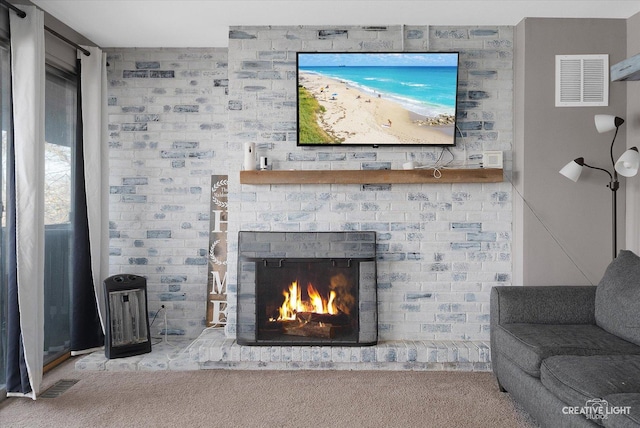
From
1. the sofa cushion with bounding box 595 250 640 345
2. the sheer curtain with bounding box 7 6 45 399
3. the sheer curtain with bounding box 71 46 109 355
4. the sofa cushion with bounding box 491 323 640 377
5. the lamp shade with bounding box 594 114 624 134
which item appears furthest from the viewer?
the sheer curtain with bounding box 71 46 109 355

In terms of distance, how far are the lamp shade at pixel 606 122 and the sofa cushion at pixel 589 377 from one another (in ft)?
5.29

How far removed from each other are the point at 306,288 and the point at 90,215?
177cm

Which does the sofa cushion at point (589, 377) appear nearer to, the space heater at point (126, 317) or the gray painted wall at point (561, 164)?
the gray painted wall at point (561, 164)

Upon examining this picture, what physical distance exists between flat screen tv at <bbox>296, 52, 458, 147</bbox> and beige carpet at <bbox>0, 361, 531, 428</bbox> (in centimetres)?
172

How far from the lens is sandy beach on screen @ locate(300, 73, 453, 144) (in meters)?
3.73

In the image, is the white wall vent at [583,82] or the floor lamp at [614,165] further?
the white wall vent at [583,82]

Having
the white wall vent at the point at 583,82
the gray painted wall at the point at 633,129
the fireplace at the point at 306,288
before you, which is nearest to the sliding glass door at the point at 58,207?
the fireplace at the point at 306,288

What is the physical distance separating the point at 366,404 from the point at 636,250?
2.22m

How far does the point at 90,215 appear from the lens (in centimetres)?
392

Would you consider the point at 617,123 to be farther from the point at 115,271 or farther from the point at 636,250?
the point at 115,271

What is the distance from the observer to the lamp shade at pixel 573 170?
3.46 meters

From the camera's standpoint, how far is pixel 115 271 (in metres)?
4.36

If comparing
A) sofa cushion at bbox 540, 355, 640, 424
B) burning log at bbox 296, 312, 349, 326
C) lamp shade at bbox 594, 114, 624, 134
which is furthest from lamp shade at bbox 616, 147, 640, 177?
burning log at bbox 296, 312, 349, 326

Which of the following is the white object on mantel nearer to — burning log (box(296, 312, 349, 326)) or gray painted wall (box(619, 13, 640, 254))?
burning log (box(296, 312, 349, 326))
